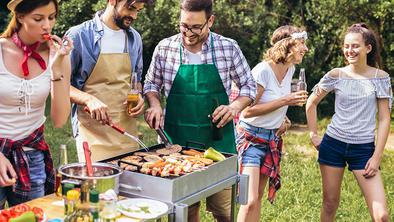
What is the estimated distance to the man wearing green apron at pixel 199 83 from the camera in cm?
358

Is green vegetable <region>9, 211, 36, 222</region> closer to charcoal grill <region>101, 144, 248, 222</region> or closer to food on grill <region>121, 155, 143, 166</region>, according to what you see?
charcoal grill <region>101, 144, 248, 222</region>

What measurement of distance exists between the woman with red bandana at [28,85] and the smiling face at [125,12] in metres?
0.51

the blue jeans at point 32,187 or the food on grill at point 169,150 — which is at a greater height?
the food on grill at point 169,150

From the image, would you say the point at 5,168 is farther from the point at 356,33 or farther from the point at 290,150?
the point at 290,150

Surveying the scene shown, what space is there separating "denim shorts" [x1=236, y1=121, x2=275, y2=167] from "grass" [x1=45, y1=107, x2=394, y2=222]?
1068 mm

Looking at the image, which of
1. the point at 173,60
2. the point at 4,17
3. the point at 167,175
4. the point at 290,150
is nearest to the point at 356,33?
the point at 173,60

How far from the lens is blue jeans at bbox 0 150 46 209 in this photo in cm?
284

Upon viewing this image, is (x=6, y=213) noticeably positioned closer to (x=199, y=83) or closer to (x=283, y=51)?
(x=199, y=83)

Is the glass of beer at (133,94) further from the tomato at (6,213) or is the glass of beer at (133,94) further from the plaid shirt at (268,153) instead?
the tomato at (6,213)

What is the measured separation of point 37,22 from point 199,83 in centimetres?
116

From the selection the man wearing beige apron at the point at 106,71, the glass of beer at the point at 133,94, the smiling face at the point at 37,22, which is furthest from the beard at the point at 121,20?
the smiling face at the point at 37,22

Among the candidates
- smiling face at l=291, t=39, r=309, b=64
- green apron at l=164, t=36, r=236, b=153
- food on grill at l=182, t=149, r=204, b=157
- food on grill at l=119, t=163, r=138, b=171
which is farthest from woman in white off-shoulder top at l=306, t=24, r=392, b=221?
food on grill at l=119, t=163, r=138, b=171

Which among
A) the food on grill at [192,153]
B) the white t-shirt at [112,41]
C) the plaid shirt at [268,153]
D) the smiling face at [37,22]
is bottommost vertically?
the plaid shirt at [268,153]

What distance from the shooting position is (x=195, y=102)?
3.59 metres
